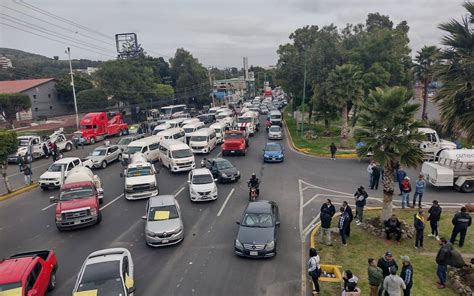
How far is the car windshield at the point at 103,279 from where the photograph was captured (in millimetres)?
9844

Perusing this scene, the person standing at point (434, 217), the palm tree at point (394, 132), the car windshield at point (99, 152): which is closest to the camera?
the person standing at point (434, 217)

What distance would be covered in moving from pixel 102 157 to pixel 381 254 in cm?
Answer: 2302

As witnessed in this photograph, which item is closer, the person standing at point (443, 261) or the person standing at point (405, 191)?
the person standing at point (443, 261)

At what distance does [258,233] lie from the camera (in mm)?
13578

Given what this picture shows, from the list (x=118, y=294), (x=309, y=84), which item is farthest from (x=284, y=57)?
(x=118, y=294)

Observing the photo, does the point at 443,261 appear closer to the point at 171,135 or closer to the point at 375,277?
the point at 375,277

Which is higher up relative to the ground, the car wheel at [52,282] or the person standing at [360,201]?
the person standing at [360,201]

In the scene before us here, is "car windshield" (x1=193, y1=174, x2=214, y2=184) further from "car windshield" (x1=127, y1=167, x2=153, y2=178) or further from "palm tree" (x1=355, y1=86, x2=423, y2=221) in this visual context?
"palm tree" (x1=355, y1=86, x2=423, y2=221)

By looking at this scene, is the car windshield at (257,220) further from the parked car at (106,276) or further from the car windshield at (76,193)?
the car windshield at (76,193)

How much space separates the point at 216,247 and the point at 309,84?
118 ft

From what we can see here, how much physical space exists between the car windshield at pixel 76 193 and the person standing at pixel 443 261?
49.5ft

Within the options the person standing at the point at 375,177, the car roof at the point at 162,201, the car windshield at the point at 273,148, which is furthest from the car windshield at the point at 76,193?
the car windshield at the point at 273,148

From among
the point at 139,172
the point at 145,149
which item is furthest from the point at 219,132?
the point at 139,172

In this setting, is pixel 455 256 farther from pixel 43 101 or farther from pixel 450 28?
pixel 43 101
